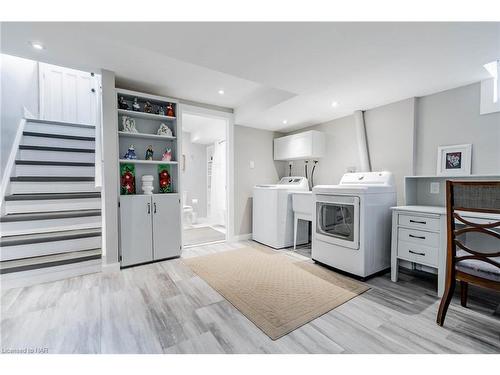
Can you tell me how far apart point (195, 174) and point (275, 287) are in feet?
13.6

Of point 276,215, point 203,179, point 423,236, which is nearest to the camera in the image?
point 423,236

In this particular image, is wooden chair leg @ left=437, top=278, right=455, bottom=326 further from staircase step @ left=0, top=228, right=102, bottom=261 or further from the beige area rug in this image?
staircase step @ left=0, top=228, right=102, bottom=261

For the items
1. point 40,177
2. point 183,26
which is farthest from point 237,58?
point 40,177

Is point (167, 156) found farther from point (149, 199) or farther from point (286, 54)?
point (286, 54)

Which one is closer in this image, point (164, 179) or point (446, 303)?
point (446, 303)

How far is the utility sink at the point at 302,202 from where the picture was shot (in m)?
3.14

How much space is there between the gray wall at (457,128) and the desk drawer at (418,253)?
982mm

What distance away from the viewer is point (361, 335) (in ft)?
4.80

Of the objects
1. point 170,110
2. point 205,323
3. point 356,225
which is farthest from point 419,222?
point 170,110

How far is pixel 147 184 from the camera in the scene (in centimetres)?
292

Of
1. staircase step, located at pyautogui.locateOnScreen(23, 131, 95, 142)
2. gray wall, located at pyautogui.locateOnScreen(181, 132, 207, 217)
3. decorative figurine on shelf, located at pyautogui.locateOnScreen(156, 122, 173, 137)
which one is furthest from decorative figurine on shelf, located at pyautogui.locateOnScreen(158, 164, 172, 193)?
gray wall, located at pyautogui.locateOnScreen(181, 132, 207, 217)

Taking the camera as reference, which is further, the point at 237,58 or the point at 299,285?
the point at 299,285

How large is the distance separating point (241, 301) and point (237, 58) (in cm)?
207

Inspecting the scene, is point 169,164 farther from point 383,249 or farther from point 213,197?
point 383,249
